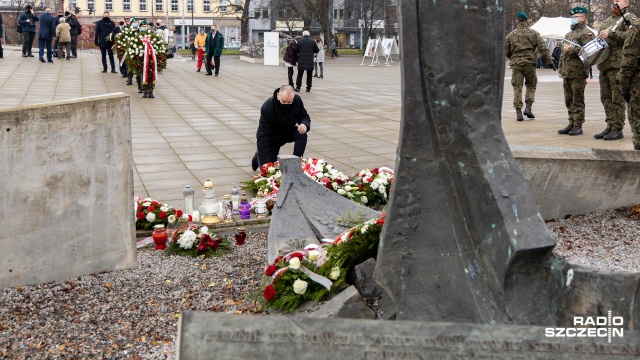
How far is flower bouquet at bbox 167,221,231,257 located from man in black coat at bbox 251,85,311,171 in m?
2.60

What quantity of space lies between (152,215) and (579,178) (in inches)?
155

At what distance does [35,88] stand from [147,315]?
49.0 feet

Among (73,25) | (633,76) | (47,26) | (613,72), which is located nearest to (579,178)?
(633,76)

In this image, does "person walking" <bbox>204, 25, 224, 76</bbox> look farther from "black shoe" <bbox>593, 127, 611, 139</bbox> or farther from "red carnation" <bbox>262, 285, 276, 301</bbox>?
"red carnation" <bbox>262, 285, 276, 301</bbox>

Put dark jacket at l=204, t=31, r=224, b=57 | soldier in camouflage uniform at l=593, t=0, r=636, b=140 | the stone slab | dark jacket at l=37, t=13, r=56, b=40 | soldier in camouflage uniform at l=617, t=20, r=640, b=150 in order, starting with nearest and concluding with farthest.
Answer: the stone slab
soldier in camouflage uniform at l=617, t=20, r=640, b=150
soldier in camouflage uniform at l=593, t=0, r=636, b=140
dark jacket at l=37, t=13, r=56, b=40
dark jacket at l=204, t=31, r=224, b=57

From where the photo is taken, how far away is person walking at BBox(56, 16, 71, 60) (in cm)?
2597

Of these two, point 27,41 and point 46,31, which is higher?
point 46,31

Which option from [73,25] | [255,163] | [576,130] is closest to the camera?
[255,163]

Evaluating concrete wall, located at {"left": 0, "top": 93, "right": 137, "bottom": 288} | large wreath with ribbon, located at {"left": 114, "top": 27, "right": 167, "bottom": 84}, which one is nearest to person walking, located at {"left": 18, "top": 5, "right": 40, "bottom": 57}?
large wreath with ribbon, located at {"left": 114, "top": 27, "right": 167, "bottom": 84}

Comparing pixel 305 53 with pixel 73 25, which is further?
pixel 73 25

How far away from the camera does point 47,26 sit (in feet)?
80.5

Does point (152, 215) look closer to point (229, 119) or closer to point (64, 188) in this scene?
point (64, 188)

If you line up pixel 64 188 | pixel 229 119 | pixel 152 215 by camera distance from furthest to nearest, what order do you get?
pixel 229 119, pixel 152 215, pixel 64 188

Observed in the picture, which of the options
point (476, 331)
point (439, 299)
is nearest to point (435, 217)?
point (439, 299)
